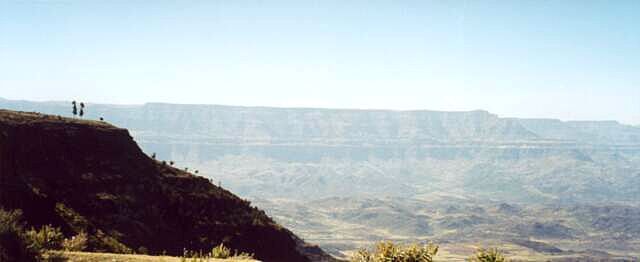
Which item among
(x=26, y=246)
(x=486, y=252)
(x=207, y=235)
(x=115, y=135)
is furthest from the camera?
(x=115, y=135)

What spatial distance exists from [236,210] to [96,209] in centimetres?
2842

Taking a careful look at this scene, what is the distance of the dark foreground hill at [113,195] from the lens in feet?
262

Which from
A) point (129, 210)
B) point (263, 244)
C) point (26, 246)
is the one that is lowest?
point (263, 244)

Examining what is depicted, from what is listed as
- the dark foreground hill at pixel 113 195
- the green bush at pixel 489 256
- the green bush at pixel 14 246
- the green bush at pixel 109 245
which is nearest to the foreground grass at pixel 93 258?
the green bush at pixel 14 246

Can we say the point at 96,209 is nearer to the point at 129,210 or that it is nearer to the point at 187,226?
the point at 129,210

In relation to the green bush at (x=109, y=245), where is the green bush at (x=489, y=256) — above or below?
above

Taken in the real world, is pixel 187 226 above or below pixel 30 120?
below

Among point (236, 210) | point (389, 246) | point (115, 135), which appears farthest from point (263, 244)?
point (389, 246)

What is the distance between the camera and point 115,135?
367 feet

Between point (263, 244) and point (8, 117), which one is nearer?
point (8, 117)

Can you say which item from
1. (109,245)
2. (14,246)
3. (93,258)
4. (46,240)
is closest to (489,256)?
(93,258)

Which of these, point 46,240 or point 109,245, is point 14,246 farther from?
point 109,245

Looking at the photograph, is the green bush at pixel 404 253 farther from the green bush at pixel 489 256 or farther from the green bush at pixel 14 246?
the green bush at pixel 14 246

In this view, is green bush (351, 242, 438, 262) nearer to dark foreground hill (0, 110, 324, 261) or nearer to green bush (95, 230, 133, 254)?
green bush (95, 230, 133, 254)
